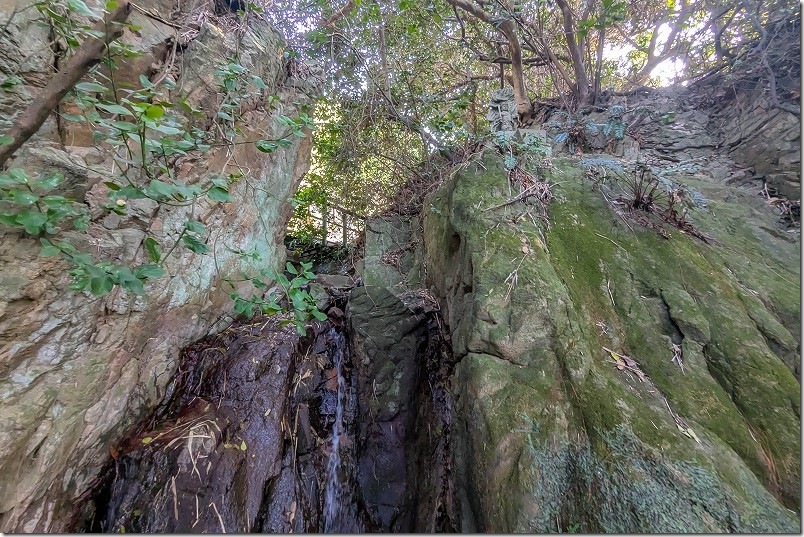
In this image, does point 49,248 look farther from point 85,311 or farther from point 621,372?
point 621,372

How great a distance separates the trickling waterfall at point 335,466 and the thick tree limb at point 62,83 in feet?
9.92

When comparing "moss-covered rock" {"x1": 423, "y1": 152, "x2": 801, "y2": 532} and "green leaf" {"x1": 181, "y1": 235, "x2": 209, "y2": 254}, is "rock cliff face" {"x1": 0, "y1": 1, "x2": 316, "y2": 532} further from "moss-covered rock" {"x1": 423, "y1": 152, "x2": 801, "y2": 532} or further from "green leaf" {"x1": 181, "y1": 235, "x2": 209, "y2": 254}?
"moss-covered rock" {"x1": 423, "y1": 152, "x2": 801, "y2": 532}

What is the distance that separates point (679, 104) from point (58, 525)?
7757mm

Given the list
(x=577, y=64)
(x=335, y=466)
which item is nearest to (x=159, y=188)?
(x=335, y=466)

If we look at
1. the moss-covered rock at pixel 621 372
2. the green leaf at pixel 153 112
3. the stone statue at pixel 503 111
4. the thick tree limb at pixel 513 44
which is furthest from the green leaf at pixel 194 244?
the thick tree limb at pixel 513 44

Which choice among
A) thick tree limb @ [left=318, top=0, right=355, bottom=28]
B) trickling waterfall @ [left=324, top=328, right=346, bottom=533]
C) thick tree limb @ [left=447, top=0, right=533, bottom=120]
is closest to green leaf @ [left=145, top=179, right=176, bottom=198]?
trickling waterfall @ [left=324, top=328, right=346, bottom=533]

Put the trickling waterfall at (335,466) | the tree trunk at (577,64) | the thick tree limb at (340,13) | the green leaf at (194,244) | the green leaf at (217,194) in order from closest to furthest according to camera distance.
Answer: the green leaf at (217,194) → the green leaf at (194,244) → the trickling waterfall at (335,466) → the thick tree limb at (340,13) → the tree trunk at (577,64)

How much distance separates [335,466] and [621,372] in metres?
2.58

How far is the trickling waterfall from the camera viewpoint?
302 cm

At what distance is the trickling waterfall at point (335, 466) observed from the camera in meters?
3.02

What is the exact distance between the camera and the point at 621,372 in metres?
2.04

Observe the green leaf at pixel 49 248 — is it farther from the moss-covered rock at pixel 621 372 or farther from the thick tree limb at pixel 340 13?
the thick tree limb at pixel 340 13

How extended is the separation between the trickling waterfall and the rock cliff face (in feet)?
4.38

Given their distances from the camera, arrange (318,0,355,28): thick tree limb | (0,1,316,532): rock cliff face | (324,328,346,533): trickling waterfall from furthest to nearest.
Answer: (318,0,355,28): thick tree limb, (324,328,346,533): trickling waterfall, (0,1,316,532): rock cliff face
